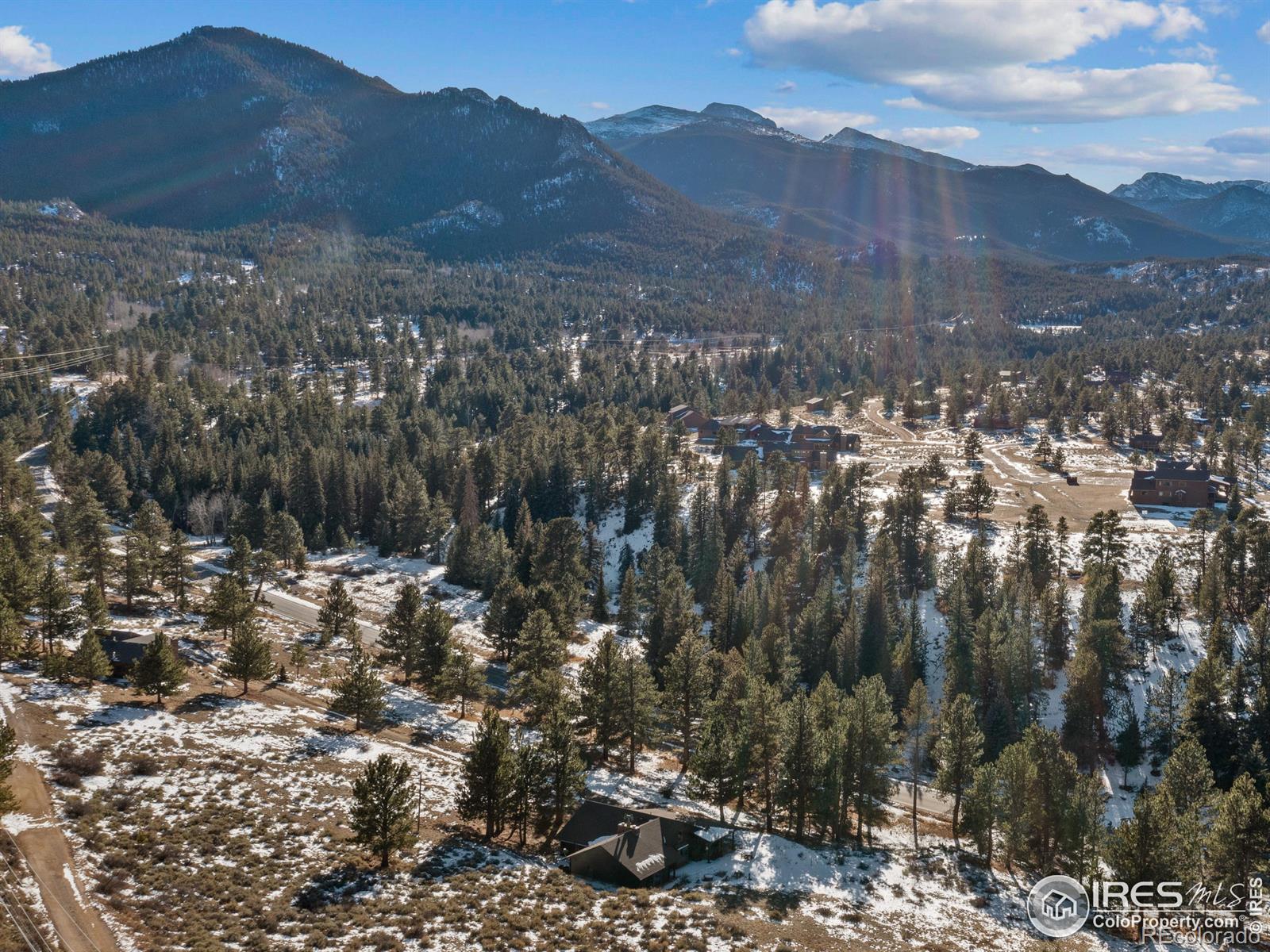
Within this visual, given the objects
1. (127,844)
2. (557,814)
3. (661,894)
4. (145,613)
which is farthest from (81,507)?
(661,894)

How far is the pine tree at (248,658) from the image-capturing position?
62562 millimetres

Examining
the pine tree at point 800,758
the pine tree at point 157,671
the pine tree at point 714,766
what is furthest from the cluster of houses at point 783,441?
the pine tree at point 157,671

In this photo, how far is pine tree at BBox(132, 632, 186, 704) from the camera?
56156mm

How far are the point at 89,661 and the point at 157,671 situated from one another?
565 cm

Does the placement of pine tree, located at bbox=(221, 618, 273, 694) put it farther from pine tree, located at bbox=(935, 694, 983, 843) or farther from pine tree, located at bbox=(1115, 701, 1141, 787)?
pine tree, located at bbox=(1115, 701, 1141, 787)

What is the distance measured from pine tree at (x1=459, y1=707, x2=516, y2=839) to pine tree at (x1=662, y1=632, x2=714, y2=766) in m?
19.9

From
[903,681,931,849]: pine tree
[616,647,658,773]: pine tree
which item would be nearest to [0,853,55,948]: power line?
[616,647,658,773]: pine tree

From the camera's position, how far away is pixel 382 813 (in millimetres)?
41156

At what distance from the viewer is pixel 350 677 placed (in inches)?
2410

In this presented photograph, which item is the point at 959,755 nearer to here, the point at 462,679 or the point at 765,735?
the point at 765,735

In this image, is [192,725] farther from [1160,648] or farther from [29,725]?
[1160,648]

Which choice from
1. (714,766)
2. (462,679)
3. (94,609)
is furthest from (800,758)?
(94,609)

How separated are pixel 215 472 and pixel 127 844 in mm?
105724

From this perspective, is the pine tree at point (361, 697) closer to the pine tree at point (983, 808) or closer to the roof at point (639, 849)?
the roof at point (639, 849)
